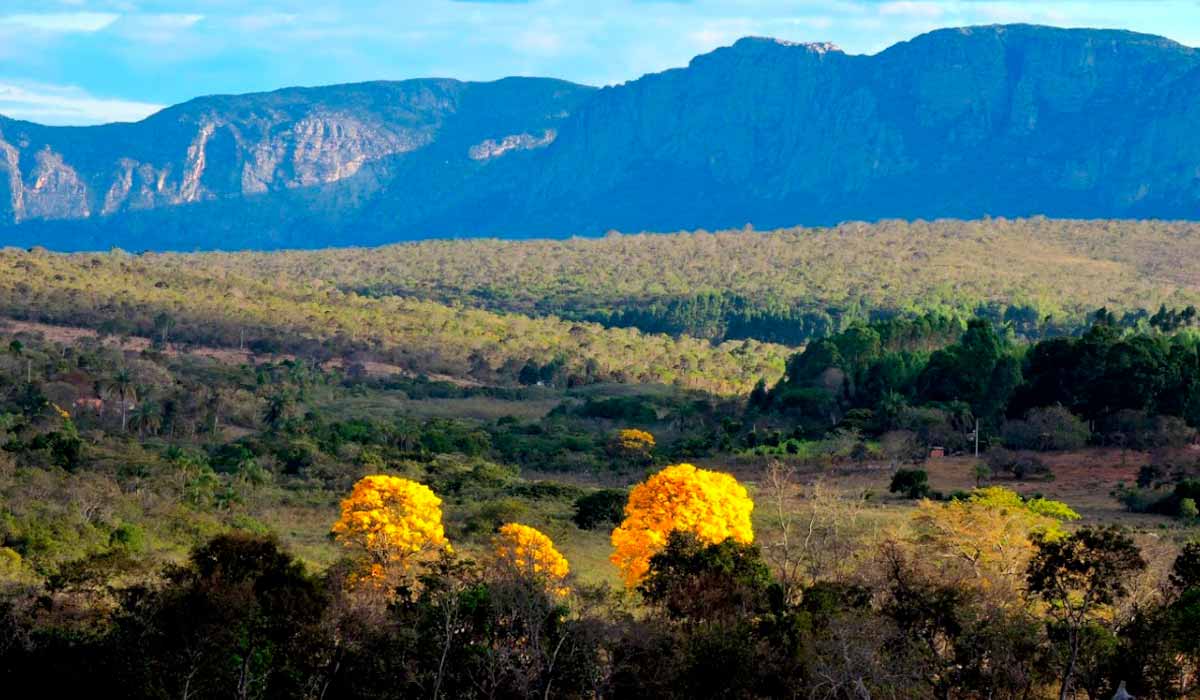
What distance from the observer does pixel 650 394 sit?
120000mm

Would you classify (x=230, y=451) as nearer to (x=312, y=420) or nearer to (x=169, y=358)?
(x=312, y=420)

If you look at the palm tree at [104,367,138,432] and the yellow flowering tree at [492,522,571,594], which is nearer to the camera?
the yellow flowering tree at [492,522,571,594]

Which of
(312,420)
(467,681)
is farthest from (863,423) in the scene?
(467,681)

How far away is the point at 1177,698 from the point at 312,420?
67163mm

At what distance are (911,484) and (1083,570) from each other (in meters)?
33.7

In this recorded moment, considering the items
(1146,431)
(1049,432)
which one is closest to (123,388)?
(1049,432)

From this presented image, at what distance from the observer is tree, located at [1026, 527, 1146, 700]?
109 feet

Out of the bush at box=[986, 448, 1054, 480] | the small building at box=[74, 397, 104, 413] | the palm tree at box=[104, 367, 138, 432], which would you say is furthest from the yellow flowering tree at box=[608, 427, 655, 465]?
the small building at box=[74, 397, 104, 413]

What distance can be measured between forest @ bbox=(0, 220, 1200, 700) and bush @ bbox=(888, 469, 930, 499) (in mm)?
110

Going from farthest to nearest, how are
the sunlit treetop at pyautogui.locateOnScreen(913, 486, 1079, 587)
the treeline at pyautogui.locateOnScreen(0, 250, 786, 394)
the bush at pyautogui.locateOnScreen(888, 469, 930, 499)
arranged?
the treeline at pyautogui.locateOnScreen(0, 250, 786, 394) < the bush at pyautogui.locateOnScreen(888, 469, 930, 499) < the sunlit treetop at pyautogui.locateOnScreen(913, 486, 1079, 587)

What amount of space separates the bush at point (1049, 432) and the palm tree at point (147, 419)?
1710 inches

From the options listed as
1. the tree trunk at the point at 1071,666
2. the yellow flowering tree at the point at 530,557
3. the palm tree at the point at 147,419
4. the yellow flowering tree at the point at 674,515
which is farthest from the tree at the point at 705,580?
the palm tree at the point at 147,419

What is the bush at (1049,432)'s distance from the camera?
78250 millimetres

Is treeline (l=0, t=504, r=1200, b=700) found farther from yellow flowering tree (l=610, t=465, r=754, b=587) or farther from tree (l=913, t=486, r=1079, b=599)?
yellow flowering tree (l=610, t=465, r=754, b=587)
